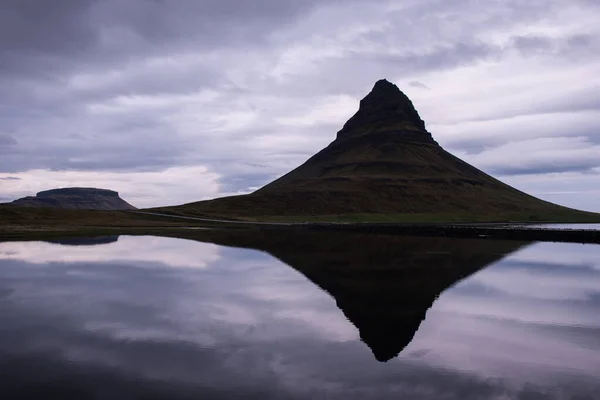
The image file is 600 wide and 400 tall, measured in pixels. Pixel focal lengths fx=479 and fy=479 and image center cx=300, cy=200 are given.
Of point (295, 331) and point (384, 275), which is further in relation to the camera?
point (384, 275)

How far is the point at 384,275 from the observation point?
44.5m

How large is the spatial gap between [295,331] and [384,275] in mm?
20620

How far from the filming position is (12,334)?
931 inches

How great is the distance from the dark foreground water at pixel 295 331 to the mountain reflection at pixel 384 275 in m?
0.20

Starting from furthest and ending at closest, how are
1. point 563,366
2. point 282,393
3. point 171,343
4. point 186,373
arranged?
1. point 171,343
2. point 563,366
3. point 186,373
4. point 282,393

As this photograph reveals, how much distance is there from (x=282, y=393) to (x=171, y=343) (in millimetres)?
7963

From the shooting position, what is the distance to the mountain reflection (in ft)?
86.8

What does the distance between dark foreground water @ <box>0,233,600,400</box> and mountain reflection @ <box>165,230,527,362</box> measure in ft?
0.67

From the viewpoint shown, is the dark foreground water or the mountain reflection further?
the mountain reflection

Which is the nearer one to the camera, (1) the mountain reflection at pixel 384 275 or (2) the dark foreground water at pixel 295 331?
(2) the dark foreground water at pixel 295 331

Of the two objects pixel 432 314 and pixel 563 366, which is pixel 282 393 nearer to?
pixel 563 366

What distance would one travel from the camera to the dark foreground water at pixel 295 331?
17594 millimetres

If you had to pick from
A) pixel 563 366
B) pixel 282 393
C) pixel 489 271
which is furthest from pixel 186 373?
pixel 489 271

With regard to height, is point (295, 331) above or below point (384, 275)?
below
